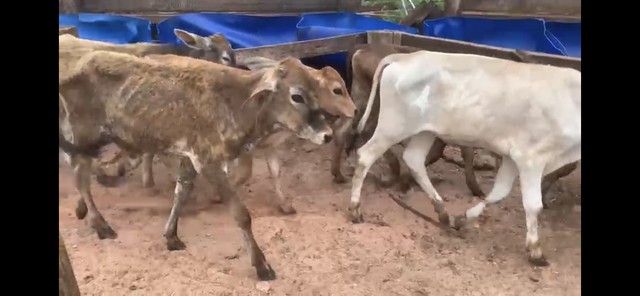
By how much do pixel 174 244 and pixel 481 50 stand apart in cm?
209

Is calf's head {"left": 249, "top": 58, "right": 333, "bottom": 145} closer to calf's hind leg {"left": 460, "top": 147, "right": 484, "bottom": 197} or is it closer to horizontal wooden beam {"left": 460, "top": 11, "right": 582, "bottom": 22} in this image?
horizontal wooden beam {"left": 460, "top": 11, "right": 582, "bottom": 22}

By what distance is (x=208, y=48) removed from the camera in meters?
4.63

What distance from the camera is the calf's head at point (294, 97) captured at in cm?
337

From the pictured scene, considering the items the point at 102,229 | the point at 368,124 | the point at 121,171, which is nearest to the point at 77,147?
the point at 102,229

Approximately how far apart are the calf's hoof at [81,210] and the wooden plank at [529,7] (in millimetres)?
2639

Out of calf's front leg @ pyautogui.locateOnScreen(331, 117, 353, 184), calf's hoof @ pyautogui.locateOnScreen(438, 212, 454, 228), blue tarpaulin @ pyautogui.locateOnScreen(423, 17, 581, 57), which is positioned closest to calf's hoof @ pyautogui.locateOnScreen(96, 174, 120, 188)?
calf's front leg @ pyautogui.locateOnScreen(331, 117, 353, 184)

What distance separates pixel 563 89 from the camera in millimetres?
3320

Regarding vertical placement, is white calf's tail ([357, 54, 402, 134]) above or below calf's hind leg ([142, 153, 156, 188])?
above

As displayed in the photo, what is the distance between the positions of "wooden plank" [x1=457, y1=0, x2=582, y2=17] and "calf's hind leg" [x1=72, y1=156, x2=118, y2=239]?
8.01 ft

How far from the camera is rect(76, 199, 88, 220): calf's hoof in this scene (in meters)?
3.71

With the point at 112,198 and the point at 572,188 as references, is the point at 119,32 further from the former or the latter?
the point at 572,188

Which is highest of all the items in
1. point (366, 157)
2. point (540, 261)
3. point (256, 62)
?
point (256, 62)

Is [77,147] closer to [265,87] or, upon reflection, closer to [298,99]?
[265,87]

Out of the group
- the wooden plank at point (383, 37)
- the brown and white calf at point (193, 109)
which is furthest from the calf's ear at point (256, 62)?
the wooden plank at point (383, 37)
